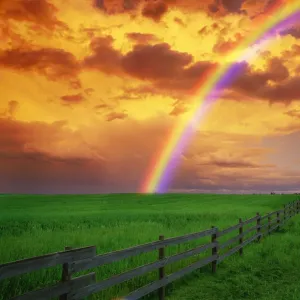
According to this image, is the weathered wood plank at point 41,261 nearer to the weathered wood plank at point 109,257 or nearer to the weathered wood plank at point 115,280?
the weathered wood plank at point 109,257

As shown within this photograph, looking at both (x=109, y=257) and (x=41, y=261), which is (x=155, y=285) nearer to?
(x=109, y=257)

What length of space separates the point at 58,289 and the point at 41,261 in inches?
25.9

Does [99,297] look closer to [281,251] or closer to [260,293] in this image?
[260,293]

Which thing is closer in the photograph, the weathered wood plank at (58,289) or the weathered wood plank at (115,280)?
the weathered wood plank at (58,289)

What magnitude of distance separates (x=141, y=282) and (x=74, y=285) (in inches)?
167

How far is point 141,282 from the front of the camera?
10.2 m

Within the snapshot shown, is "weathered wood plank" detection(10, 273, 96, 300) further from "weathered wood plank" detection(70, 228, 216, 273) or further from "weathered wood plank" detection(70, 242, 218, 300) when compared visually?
"weathered wood plank" detection(70, 228, 216, 273)

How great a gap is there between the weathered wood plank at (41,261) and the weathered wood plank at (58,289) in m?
0.32

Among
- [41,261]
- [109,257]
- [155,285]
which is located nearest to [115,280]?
[109,257]

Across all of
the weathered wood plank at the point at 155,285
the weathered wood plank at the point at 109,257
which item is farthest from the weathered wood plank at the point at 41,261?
the weathered wood plank at the point at 155,285

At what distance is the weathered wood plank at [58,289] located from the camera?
5.35 meters

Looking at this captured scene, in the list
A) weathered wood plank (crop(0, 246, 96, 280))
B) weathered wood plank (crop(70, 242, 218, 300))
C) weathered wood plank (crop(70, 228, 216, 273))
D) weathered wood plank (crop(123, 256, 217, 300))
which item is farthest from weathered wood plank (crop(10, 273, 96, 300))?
weathered wood plank (crop(123, 256, 217, 300))

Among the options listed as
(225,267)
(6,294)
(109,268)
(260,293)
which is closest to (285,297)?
(260,293)

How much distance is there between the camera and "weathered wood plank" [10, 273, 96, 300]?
17.6ft
